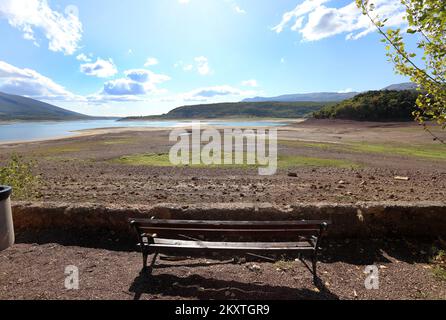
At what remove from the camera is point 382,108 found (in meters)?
50.6

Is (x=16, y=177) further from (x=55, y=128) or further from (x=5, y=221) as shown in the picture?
(x=55, y=128)

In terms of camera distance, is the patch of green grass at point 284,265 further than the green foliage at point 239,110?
No

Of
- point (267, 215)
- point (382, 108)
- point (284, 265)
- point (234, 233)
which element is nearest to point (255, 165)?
point (267, 215)

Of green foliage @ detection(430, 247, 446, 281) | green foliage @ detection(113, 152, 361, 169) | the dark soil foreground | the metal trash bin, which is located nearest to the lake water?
green foliage @ detection(113, 152, 361, 169)

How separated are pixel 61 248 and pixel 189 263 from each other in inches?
81.2

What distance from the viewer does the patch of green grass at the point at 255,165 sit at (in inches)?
592

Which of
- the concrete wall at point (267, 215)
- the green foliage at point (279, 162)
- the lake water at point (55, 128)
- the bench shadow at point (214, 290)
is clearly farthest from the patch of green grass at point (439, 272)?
the lake water at point (55, 128)

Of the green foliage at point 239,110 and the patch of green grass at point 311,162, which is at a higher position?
the green foliage at point 239,110

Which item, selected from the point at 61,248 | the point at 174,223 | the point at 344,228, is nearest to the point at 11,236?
the point at 61,248

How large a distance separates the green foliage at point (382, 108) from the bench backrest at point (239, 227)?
50.6 metres

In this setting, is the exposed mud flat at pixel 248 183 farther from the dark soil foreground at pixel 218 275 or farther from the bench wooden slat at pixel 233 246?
the bench wooden slat at pixel 233 246

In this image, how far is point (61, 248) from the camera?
181 inches

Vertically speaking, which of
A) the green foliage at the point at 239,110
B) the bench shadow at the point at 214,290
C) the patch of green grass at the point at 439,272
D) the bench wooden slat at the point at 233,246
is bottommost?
the bench shadow at the point at 214,290

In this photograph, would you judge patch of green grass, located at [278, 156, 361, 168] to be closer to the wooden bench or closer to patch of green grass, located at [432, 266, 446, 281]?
patch of green grass, located at [432, 266, 446, 281]
